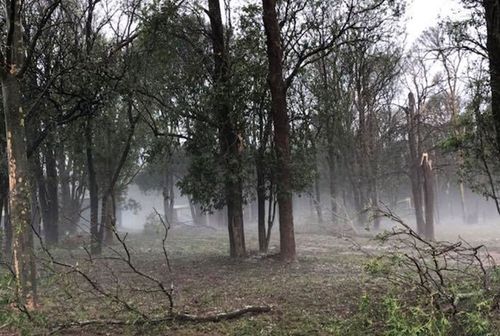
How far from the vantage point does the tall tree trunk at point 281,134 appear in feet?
49.8

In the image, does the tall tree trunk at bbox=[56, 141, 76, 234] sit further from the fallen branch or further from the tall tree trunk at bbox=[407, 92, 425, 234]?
the fallen branch

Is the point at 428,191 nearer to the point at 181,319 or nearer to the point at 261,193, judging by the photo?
the point at 261,193

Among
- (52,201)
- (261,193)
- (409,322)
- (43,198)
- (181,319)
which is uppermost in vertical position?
(43,198)

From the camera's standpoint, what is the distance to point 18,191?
884 centimetres

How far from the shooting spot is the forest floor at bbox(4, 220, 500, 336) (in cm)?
717

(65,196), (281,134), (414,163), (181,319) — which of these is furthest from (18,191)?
(65,196)

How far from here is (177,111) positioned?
51.0 feet

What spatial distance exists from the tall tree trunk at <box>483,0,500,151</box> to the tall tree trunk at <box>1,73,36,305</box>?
29.1 ft

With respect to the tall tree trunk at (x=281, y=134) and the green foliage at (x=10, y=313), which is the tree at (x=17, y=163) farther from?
the tall tree trunk at (x=281, y=134)

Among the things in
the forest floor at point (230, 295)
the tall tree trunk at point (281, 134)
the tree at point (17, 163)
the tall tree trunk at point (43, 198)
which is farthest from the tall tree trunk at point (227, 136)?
the tall tree trunk at point (43, 198)

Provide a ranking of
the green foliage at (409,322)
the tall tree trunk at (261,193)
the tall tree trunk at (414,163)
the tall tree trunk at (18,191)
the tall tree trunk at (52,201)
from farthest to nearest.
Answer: the tall tree trunk at (414,163) → the tall tree trunk at (52,201) → the tall tree trunk at (261,193) → the tall tree trunk at (18,191) → the green foliage at (409,322)

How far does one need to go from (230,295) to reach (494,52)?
23.2 feet

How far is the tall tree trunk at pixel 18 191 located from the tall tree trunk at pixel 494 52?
8874mm

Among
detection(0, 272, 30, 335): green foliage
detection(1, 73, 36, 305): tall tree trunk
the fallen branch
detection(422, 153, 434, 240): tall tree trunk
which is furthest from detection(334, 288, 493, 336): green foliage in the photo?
detection(422, 153, 434, 240): tall tree trunk
